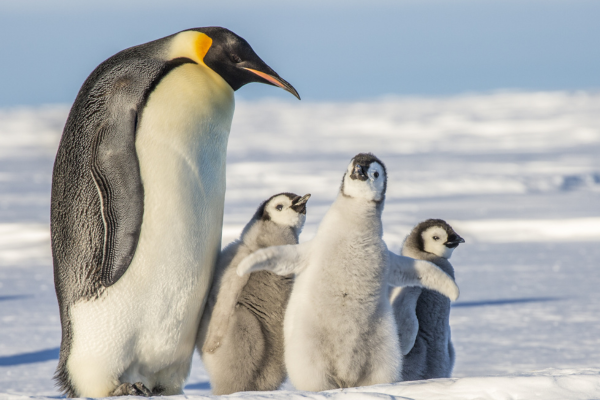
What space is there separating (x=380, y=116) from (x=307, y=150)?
9202mm

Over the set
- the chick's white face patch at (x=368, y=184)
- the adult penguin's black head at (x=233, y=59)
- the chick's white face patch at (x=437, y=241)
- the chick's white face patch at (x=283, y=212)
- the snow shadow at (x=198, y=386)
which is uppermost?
the adult penguin's black head at (x=233, y=59)

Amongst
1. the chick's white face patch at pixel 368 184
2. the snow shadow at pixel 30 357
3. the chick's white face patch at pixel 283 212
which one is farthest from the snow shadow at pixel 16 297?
the chick's white face patch at pixel 368 184

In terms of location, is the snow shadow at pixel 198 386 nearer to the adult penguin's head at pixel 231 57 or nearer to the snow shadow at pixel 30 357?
the snow shadow at pixel 30 357

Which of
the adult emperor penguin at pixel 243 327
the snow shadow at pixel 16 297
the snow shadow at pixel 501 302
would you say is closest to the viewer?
the adult emperor penguin at pixel 243 327

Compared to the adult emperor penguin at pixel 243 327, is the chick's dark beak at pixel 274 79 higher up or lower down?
higher up

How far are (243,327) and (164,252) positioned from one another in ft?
1.29

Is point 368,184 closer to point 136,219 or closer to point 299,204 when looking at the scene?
point 299,204

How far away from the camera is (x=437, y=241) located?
3.31 meters

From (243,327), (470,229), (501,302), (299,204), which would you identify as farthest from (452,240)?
(470,229)

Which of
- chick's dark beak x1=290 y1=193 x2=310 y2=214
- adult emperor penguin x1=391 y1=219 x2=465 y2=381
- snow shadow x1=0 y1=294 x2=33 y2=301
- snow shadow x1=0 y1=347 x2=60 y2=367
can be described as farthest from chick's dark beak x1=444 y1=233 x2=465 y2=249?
snow shadow x1=0 y1=294 x2=33 y2=301

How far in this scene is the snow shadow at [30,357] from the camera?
145 inches

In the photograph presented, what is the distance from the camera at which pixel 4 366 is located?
11.8ft

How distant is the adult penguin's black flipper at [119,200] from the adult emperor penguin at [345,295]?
0.39m

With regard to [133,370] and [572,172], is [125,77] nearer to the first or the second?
[133,370]
